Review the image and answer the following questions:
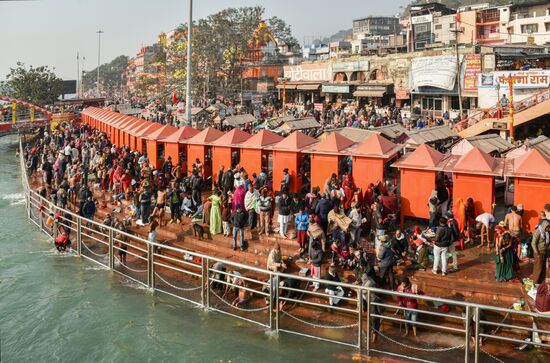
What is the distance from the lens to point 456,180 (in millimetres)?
12164

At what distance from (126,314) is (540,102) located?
2119 cm

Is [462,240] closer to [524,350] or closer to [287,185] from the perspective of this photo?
[524,350]

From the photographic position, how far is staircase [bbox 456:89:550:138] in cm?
2322

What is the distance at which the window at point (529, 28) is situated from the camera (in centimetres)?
4734

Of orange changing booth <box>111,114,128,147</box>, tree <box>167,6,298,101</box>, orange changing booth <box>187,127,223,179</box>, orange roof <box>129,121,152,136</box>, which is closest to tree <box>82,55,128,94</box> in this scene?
tree <box>167,6,298,101</box>

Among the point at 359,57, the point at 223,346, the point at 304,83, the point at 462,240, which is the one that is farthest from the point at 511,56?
the point at 223,346

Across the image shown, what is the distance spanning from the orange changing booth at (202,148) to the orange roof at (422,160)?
732 cm

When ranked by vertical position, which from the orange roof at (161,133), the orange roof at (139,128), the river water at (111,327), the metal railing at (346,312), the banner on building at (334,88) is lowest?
the river water at (111,327)

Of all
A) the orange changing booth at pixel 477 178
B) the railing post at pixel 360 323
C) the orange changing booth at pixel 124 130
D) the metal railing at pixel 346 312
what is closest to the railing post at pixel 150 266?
the metal railing at pixel 346 312

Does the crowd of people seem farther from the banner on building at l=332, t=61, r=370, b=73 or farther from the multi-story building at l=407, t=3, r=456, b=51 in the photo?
the multi-story building at l=407, t=3, r=456, b=51

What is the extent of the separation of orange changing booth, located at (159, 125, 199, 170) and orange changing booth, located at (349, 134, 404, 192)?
23.7 feet

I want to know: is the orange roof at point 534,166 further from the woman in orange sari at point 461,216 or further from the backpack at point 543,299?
the backpack at point 543,299

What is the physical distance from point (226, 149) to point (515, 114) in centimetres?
1490

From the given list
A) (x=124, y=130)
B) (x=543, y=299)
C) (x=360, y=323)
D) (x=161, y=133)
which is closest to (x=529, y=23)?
(x=124, y=130)
